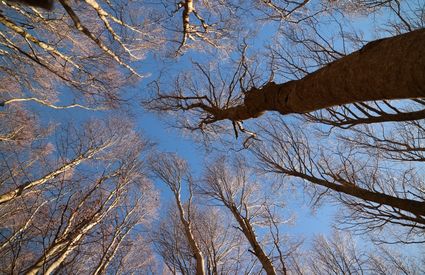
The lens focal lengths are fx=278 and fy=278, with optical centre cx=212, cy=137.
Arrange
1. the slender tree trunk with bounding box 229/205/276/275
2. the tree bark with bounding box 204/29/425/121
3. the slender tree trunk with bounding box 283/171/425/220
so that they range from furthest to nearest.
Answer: the slender tree trunk with bounding box 229/205/276/275, the slender tree trunk with bounding box 283/171/425/220, the tree bark with bounding box 204/29/425/121

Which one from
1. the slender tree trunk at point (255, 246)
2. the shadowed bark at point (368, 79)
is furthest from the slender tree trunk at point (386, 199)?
the shadowed bark at point (368, 79)

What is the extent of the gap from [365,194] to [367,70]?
3.32 m

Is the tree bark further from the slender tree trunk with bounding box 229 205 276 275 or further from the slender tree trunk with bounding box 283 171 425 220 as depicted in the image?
the slender tree trunk with bounding box 229 205 276 275

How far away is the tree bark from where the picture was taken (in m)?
1.39

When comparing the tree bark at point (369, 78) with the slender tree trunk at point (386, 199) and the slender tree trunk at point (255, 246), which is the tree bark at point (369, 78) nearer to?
the slender tree trunk at point (386, 199)

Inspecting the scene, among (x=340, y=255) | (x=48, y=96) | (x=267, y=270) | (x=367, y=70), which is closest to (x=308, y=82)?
(x=367, y=70)

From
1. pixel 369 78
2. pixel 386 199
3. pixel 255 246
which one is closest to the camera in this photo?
pixel 369 78

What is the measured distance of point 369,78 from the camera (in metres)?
1.63

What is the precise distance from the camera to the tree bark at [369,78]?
139 cm

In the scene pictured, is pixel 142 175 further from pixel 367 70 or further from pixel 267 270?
pixel 367 70

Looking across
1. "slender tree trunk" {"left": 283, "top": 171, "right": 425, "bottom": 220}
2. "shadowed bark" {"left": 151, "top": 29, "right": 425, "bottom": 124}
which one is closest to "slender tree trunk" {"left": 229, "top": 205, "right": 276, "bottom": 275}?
"slender tree trunk" {"left": 283, "top": 171, "right": 425, "bottom": 220}

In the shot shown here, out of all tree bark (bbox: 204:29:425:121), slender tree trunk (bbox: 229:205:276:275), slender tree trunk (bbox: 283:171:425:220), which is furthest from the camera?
slender tree trunk (bbox: 229:205:276:275)

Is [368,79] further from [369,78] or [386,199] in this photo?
[386,199]

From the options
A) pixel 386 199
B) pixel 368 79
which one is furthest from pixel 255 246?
pixel 368 79
